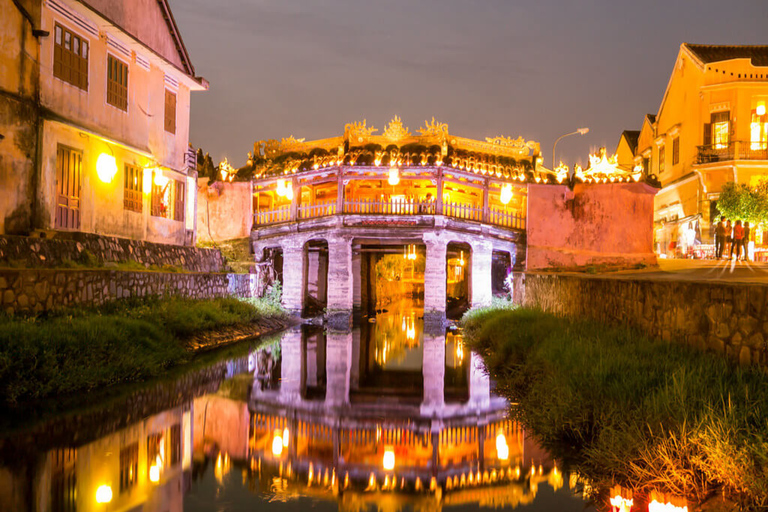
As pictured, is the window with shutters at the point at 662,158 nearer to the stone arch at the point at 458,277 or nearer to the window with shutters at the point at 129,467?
the stone arch at the point at 458,277

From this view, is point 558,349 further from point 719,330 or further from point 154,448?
point 154,448

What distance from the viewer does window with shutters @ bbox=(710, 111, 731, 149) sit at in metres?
31.7

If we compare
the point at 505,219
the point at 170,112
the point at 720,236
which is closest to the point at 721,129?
the point at 720,236

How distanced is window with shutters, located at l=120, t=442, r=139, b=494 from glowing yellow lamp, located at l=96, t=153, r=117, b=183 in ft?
40.6

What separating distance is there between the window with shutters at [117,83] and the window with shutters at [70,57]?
45.8 inches

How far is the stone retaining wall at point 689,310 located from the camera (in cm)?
726

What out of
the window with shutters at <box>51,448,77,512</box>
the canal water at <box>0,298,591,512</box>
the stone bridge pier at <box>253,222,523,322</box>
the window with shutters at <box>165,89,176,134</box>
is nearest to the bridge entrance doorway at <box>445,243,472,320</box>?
the stone bridge pier at <box>253,222,523,322</box>

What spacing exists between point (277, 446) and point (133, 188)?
1497cm

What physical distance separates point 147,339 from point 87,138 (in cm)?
804

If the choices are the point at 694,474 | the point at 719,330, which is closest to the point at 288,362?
the point at 719,330

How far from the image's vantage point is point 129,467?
637 cm

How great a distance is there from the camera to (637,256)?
91.0 ft

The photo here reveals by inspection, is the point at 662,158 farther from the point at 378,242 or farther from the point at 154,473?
the point at 154,473

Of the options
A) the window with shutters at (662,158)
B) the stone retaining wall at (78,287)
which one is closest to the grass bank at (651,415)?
the stone retaining wall at (78,287)
